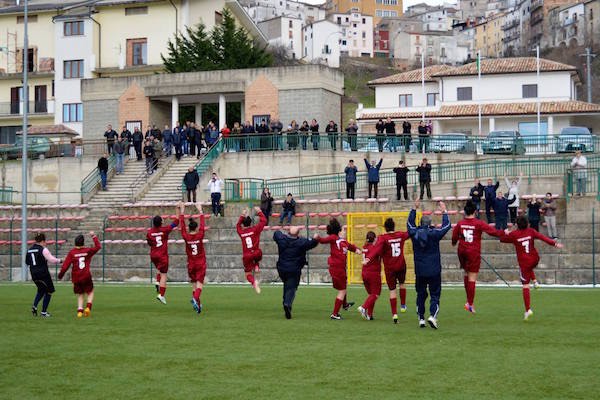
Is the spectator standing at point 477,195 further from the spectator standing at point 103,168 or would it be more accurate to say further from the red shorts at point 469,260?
the spectator standing at point 103,168

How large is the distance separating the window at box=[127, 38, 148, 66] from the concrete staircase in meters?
26.0

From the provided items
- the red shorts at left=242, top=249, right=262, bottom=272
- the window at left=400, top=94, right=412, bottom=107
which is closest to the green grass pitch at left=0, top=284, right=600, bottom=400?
the red shorts at left=242, top=249, right=262, bottom=272

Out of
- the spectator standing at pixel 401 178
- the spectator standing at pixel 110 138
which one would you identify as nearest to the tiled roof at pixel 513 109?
the spectator standing at pixel 110 138

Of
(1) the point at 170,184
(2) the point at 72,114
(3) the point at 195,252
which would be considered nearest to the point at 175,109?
(1) the point at 170,184

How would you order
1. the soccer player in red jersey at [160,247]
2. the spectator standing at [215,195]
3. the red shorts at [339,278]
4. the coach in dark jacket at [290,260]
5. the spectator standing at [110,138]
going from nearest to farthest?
the coach in dark jacket at [290,260]
the red shorts at [339,278]
the soccer player in red jersey at [160,247]
the spectator standing at [215,195]
the spectator standing at [110,138]

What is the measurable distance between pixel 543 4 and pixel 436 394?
151m

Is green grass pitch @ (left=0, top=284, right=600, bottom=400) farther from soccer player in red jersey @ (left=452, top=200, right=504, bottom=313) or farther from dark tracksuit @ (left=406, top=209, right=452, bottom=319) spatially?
soccer player in red jersey @ (left=452, top=200, right=504, bottom=313)

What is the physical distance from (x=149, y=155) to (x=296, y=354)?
30.8m

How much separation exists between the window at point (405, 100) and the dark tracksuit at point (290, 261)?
56.1m

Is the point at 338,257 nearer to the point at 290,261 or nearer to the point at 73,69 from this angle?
the point at 290,261

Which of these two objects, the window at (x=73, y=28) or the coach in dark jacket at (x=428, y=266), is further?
the window at (x=73, y=28)

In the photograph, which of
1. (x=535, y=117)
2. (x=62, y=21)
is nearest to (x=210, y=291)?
(x=535, y=117)

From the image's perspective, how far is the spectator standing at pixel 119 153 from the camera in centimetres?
4309

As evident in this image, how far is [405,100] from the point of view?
72938 millimetres
